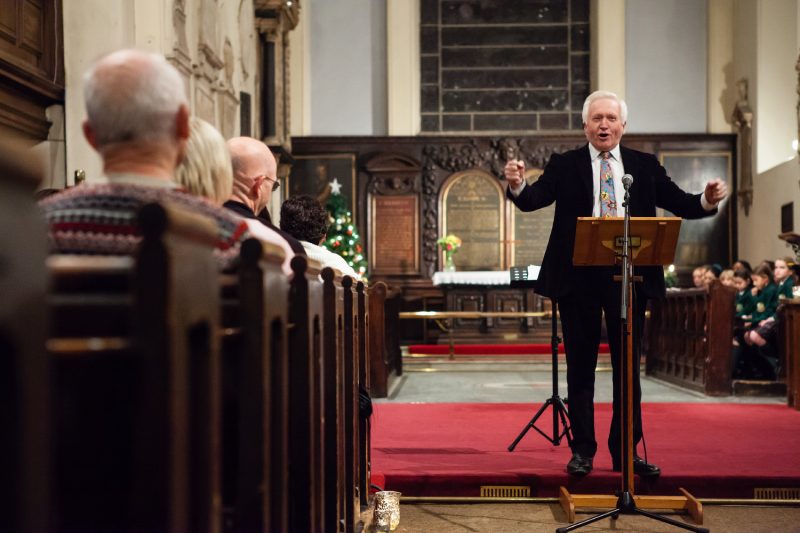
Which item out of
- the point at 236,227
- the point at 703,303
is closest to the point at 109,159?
the point at 236,227

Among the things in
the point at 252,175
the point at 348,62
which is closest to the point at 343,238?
the point at 348,62

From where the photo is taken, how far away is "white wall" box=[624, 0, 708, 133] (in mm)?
14945

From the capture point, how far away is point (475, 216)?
47.5ft

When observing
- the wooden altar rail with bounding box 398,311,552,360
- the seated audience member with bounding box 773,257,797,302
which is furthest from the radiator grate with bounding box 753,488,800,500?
the wooden altar rail with bounding box 398,311,552,360

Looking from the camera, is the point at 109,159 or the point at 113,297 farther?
the point at 109,159

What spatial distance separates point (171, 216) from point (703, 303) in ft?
23.4

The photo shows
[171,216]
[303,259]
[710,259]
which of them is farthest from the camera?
[710,259]

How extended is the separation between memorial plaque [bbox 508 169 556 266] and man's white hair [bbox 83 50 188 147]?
513 inches

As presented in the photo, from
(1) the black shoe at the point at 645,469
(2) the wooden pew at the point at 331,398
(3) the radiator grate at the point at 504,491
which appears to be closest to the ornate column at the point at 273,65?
(3) the radiator grate at the point at 504,491

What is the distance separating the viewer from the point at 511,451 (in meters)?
4.46

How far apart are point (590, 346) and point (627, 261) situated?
2.42 ft

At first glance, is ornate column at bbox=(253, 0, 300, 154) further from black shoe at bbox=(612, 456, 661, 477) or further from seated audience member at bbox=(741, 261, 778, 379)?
black shoe at bbox=(612, 456, 661, 477)

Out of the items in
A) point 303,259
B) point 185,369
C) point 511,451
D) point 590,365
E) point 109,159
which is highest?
point 109,159

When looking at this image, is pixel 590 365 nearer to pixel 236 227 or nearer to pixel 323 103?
pixel 236 227
